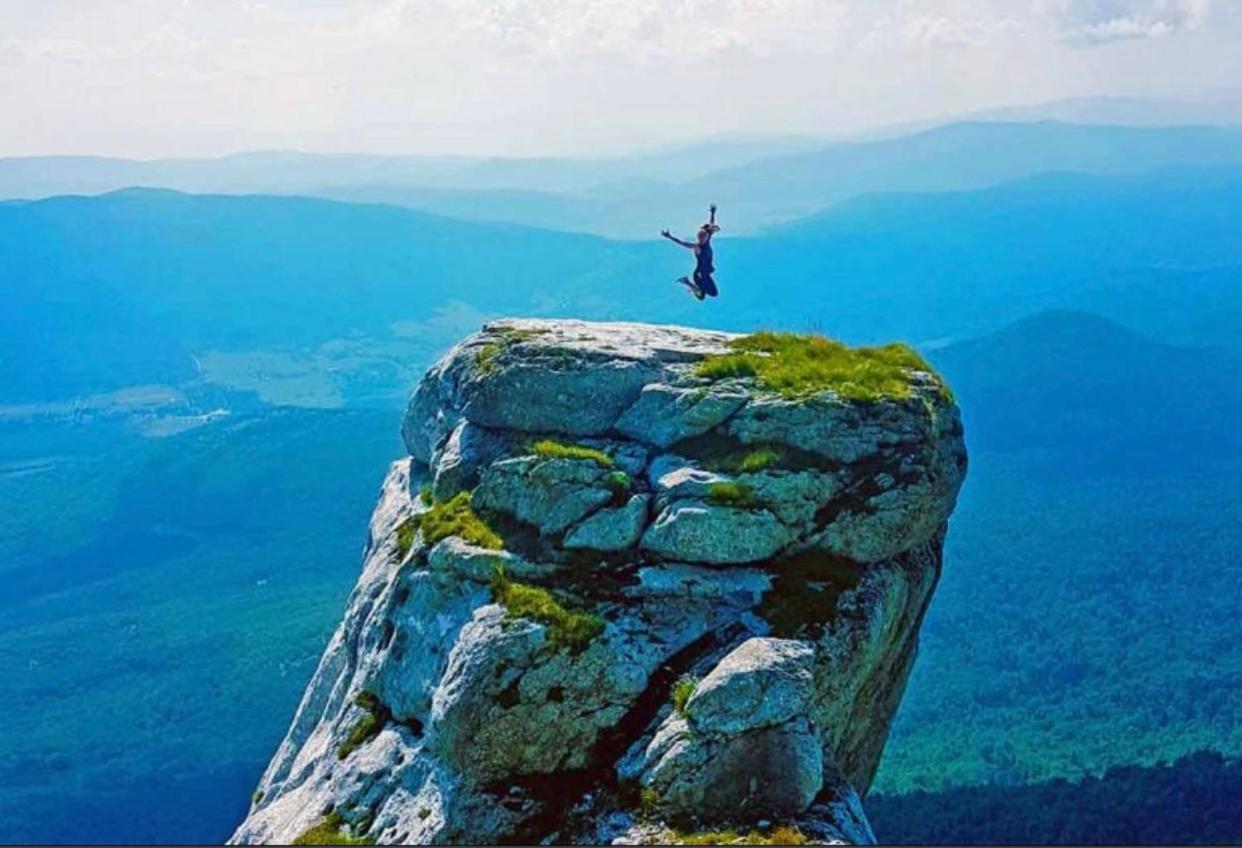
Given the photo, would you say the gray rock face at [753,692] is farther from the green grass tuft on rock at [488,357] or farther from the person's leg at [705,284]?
the person's leg at [705,284]

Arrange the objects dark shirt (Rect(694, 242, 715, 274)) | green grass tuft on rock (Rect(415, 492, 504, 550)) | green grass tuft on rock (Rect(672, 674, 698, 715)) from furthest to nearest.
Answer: dark shirt (Rect(694, 242, 715, 274)), green grass tuft on rock (Rect(415, 492, 504, 550)), green grass tuft on rock (Rect(672, 674, 698, 715))

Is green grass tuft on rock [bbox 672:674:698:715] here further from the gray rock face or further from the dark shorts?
the dark shorts

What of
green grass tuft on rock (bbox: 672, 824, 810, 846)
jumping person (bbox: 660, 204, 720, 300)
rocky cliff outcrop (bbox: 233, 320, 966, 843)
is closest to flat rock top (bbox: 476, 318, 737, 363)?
rocky cliff outcrop (bbox: 233, 320, 966, 843)

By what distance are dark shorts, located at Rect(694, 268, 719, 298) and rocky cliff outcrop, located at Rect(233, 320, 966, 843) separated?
222 inches

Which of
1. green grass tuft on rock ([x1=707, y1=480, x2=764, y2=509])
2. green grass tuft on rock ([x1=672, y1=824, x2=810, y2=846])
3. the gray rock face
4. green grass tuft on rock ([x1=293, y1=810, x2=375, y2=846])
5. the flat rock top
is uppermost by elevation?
the flat rock top

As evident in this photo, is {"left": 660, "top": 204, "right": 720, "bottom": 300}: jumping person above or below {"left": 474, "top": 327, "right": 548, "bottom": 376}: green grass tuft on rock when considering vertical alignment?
above

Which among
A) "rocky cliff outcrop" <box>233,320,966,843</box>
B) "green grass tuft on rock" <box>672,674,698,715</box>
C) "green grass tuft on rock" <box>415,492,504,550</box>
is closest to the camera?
"rocky cliff outcrop" <box>233,320,966,843</box>

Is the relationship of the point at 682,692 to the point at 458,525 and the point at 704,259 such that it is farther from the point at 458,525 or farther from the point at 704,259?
the point at 704,259

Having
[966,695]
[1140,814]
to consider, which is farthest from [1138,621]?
[1140,814]

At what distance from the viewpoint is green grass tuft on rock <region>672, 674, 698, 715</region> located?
2055 centimetres

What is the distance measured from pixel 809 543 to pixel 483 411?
904 cm

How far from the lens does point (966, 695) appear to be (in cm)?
14388

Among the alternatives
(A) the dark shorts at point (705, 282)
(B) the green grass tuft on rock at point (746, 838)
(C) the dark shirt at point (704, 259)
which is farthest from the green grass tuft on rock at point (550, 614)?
(A) the dark shorts at point (705, 282)

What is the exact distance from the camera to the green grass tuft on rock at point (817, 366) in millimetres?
26297
